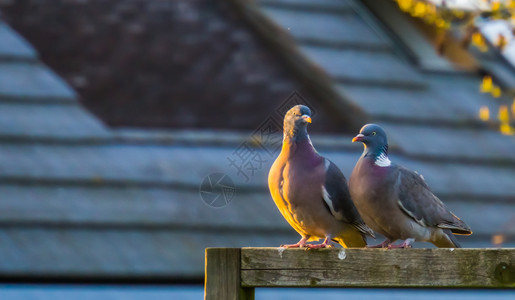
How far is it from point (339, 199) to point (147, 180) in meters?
5.39

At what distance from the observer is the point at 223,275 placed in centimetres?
216

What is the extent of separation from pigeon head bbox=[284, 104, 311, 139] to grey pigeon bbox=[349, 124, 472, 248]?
142 mm

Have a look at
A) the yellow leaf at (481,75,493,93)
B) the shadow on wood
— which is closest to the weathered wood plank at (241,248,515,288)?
the shadow on wood

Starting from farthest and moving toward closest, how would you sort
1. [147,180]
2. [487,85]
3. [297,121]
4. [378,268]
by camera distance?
[147,180], [487,85], [297,121], [378,268]

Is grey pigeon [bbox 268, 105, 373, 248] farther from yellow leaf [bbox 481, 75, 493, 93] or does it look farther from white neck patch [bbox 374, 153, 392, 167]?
yellow leaf [bbox 481, 75, 493, 93]

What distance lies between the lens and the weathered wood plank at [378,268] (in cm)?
212

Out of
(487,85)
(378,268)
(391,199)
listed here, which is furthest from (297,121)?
(487,85)

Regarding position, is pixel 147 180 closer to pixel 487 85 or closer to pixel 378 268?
pixel 487 85

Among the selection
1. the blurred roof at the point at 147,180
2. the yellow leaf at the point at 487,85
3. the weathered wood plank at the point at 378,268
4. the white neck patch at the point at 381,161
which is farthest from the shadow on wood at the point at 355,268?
the blurred roof at the point at 147,180

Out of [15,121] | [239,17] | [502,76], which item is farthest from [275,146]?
[502,76]

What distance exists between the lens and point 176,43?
29.2ft

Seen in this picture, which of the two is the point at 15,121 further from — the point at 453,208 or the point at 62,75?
the point at 453,208

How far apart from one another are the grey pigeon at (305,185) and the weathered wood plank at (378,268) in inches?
4.2

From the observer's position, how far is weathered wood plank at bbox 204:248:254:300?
2.15 m
